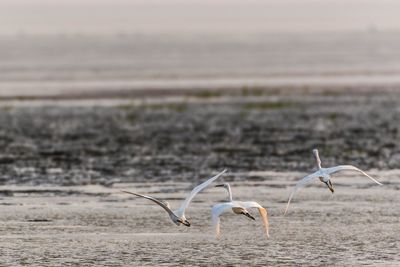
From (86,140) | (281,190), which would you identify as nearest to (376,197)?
(281,190)

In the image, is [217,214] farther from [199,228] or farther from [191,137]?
[191,137]

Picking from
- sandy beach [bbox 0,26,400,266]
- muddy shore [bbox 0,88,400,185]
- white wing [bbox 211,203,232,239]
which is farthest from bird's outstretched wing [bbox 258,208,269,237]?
muddy shore [bbox 0,88,400,185]

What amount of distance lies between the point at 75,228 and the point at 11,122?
2046 centimetres

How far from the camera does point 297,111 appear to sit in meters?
47.2

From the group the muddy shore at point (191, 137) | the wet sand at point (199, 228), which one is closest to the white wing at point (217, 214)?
the wet sand at point (199, 228)

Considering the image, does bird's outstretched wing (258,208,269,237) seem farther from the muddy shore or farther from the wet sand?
the muddy shore

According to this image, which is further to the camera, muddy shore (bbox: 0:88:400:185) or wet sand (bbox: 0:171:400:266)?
muddy shore (bbox: 0:88:400:185)

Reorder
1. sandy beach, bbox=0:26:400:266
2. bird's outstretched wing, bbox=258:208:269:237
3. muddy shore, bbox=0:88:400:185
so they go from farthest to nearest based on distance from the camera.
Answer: muddy shore, bbox=0:88:400:185
sandy beach, bbox=0:26:400:266
bird's outstretched wing, bbox=258:208:269:237

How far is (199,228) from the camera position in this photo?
24250 millimetres

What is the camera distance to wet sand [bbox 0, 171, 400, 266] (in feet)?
70.3

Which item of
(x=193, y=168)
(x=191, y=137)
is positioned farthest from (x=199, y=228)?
(x=191, y=137)

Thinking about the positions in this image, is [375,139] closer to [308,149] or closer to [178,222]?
[308,149]

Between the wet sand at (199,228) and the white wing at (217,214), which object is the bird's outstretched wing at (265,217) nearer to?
the wet sand at (199,228)

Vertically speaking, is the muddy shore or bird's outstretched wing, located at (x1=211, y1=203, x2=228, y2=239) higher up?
the muddy shore
